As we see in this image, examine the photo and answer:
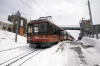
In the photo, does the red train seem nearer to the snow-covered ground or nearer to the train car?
the train car

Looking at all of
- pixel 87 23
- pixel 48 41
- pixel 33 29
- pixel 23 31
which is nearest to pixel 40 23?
pixel 33 29

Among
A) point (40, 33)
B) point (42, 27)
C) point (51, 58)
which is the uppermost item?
point (42, 27)

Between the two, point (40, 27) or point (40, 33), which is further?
point (40, 27)

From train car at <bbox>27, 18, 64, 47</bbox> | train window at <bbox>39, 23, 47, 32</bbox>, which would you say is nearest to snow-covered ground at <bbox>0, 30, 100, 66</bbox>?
train car at <bbox>27, 18, 64, 47</bbox>

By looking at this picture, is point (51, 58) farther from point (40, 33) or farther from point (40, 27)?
point (40, 27)

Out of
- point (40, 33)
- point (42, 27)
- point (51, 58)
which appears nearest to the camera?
point (51, 58)

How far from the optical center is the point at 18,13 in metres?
16.1

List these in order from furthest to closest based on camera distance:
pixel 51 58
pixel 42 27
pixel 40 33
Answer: pixel 42 27, pixel 40 33, pixel 51 58

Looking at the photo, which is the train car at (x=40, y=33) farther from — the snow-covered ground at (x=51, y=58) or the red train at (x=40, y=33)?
the snow-covered ground at (x=51, y=58)

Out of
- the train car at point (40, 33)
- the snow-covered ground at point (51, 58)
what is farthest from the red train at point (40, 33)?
the snow-covered ground at point (51, 58)

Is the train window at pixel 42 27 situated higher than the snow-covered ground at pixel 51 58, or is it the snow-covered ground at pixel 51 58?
the train window at pixel 42 27

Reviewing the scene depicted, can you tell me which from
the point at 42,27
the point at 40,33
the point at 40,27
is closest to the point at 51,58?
the point at 40,33

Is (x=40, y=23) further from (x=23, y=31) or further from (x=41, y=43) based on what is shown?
(x=23, y=31)

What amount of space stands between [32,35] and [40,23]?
1.64 meters
